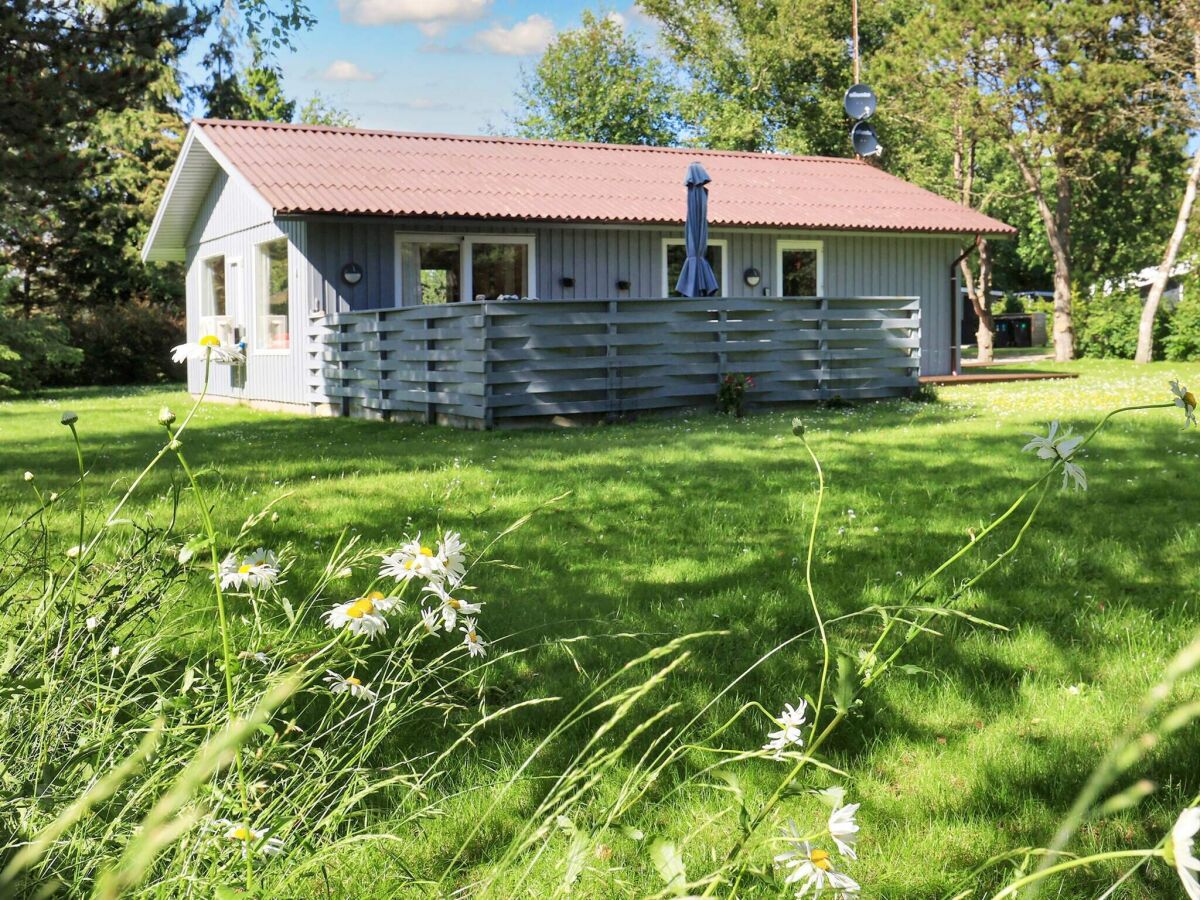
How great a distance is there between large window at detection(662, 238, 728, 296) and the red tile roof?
608mm

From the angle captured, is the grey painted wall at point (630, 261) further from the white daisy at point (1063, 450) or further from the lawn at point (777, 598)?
the white daisy at point (1063, 450)

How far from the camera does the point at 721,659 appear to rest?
3.58 m

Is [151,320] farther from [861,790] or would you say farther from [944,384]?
[861,790]

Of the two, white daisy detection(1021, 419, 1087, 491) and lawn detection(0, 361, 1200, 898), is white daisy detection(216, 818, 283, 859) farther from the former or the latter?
white daisy detection(1021, 419, 1087, 491)

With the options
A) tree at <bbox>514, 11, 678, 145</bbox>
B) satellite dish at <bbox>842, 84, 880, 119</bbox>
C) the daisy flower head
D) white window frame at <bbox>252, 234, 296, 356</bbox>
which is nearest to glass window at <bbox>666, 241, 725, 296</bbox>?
satellite dish at <bbox>842, 84, 880, 119</bbox>

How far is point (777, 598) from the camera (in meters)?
4.20

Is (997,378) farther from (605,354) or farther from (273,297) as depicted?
(273,297)

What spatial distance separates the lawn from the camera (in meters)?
2.46

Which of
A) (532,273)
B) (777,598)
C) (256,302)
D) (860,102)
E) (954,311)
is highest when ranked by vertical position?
(860,102)

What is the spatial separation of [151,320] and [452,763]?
2606 cm

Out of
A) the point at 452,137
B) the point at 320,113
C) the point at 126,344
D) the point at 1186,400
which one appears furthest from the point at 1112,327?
the point at 320,113

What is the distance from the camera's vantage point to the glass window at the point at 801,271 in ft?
63.3

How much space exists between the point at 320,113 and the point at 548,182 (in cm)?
3197

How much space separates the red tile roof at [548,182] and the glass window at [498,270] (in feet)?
2.35
